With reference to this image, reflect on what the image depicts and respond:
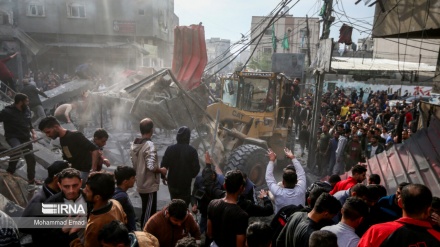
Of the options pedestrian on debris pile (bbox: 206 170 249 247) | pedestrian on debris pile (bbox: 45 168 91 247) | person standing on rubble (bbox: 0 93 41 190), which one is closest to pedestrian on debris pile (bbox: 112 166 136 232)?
pedestrian on debris pile (bbox: 45 168 91 247)

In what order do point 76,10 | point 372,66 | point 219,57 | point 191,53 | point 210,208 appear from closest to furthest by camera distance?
point 210,208 → point 191,53 → point 219,57 → point 372,66 → point 76,10

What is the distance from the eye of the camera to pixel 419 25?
6.88m

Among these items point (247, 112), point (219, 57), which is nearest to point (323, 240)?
point (247, 112)

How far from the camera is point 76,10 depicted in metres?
28.2

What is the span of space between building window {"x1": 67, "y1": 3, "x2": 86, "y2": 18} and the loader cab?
957 inches

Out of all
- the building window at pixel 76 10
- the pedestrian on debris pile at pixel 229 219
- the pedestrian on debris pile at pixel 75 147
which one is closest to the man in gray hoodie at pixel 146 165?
the pedestrian on debris pile at pixel 75 147

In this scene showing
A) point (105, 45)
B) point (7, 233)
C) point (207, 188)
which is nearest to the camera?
point (7, 233)

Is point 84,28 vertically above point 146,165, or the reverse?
point 84,28

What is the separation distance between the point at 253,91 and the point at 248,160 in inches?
85.5

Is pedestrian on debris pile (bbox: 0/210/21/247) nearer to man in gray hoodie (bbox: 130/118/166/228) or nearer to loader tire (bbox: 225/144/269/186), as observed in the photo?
man in gray hoodie (bbox: 130/118/166/228)

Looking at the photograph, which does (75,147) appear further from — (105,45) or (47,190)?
(105,45)

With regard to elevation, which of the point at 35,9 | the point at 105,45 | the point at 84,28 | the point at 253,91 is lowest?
the point at 253,91

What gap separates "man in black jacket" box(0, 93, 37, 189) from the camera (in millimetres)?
6027

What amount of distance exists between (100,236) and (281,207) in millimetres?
2111
